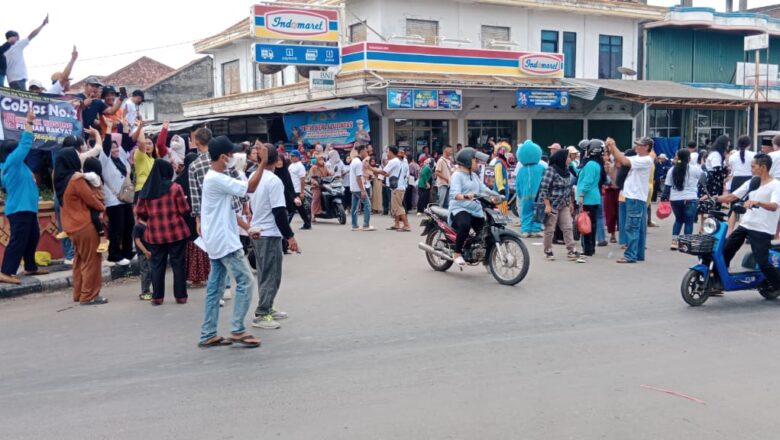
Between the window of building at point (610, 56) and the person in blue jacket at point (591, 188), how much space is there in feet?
59.0

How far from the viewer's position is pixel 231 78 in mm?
32375

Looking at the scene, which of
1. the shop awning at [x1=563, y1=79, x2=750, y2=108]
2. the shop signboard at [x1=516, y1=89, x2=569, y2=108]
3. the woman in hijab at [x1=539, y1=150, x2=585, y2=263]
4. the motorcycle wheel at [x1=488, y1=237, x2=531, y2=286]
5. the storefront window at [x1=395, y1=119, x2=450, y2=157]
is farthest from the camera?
the storefront window at [x1=395, y1=119, x2=450, y2=157]

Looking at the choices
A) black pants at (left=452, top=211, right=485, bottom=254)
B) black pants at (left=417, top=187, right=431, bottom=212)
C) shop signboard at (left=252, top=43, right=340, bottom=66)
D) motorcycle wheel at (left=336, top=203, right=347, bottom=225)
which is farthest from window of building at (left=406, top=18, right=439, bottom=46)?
black pants at (left=452, top=211, right=485, bottom=254)

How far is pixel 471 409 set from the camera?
466cm

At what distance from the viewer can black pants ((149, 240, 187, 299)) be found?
26.2 ft

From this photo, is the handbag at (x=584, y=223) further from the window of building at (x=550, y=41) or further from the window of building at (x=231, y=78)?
the window of building at (x=231, y=78)

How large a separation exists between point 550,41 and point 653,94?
5293 millimetres

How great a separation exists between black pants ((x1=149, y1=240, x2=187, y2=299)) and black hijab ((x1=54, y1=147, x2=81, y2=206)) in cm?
121

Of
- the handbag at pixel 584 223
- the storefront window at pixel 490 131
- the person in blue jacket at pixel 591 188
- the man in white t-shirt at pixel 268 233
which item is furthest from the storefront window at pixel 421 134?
the man in white t-shirt at pixel 268 233

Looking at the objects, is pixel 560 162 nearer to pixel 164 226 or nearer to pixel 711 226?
pixel 711 226

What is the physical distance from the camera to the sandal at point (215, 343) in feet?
20.5

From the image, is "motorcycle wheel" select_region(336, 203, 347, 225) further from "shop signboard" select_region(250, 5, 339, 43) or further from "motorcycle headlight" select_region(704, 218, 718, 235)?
"motorcycle headlight" select_region(704, 218, 718, 235)

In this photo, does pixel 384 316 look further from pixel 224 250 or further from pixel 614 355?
pixel 614 355

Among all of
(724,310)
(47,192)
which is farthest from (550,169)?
(47,192)
